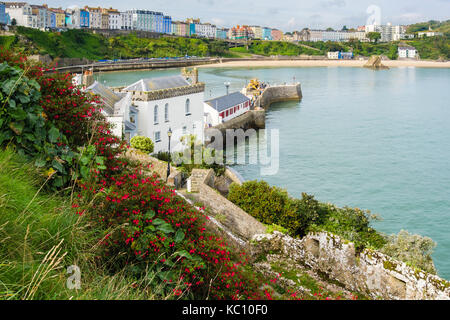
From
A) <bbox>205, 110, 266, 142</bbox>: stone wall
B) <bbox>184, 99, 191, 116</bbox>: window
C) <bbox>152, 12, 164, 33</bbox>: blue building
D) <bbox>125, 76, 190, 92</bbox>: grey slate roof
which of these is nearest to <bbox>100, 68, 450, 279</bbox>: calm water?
<bbox>205, 110, 266, 142</bbox>: stone wall

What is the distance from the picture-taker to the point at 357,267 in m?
9.60

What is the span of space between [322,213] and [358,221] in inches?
50.3

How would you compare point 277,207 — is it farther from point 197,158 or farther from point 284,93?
point 284,93

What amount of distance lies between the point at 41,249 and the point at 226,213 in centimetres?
843

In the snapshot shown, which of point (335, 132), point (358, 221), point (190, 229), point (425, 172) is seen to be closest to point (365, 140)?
point (335, 132)

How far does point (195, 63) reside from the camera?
443 ft

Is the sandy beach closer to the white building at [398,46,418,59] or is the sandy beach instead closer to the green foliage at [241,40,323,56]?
the white building at [398,46,418,59]

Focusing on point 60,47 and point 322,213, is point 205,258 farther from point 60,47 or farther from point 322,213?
point 60,47

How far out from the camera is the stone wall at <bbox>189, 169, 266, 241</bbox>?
1200cm

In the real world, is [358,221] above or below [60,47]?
below

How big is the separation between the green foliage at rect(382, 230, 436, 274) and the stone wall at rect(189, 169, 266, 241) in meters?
4.14

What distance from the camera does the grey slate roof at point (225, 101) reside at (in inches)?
1570

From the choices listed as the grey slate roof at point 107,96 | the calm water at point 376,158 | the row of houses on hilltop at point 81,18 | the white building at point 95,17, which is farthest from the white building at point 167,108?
the white building at point 95,17

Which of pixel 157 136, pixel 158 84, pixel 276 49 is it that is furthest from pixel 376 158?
pixel 276 49
